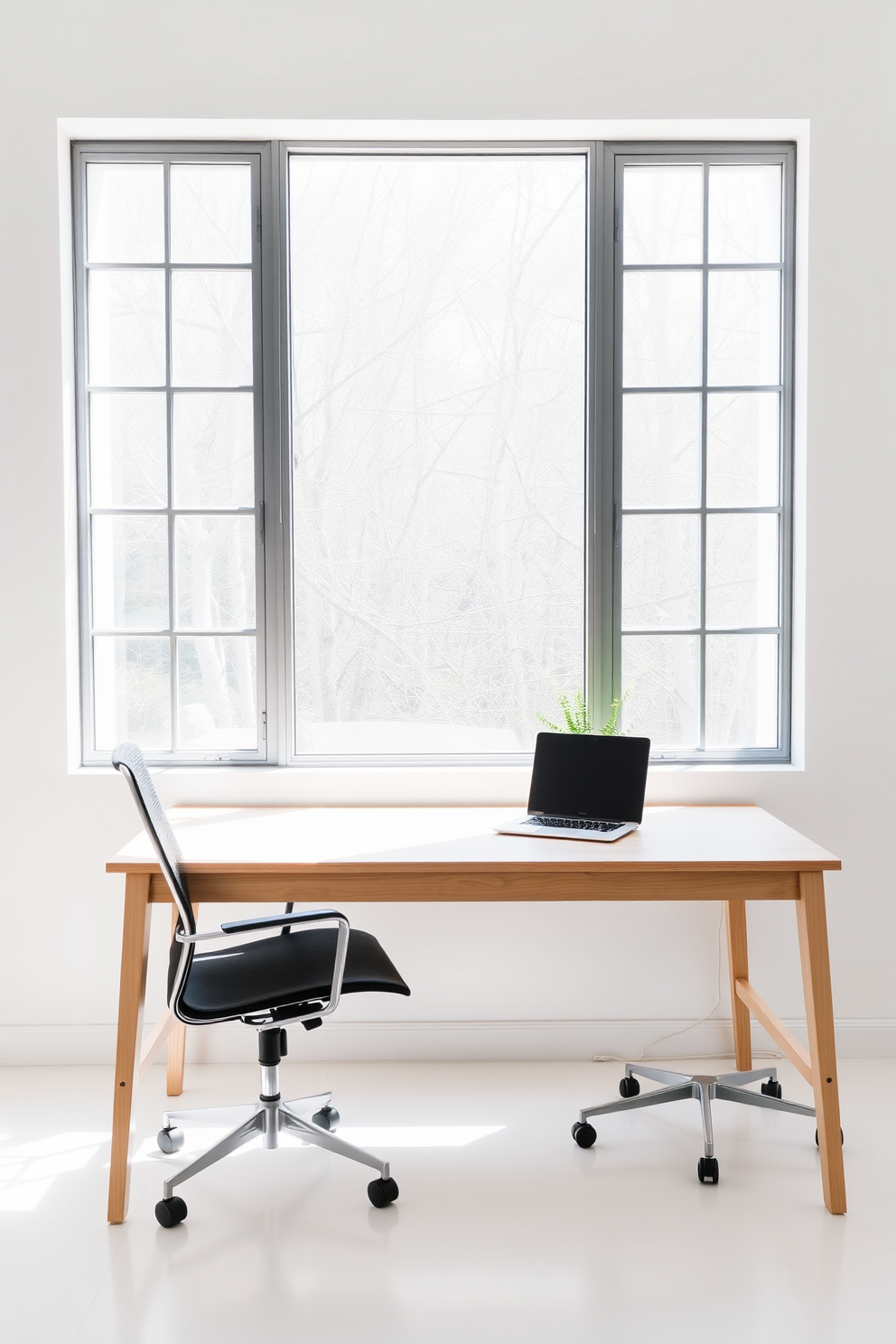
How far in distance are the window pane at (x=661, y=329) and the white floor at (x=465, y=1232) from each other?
7.17ft

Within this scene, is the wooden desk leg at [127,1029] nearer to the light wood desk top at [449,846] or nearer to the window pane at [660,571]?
the light wood desk top at [449,846]

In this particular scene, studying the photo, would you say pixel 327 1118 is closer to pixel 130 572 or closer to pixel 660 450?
pixel 130 572

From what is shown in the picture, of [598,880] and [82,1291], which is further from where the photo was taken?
[598,880]

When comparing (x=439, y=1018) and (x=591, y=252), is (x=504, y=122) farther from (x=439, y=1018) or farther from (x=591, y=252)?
(x=439, y=1018)

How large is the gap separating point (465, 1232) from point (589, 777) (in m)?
1.16

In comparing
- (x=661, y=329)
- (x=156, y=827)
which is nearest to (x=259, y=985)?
(x=156, y=827)

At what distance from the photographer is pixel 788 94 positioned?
294 cm

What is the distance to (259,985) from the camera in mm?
2209

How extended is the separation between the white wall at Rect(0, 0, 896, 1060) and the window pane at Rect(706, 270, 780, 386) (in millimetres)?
155

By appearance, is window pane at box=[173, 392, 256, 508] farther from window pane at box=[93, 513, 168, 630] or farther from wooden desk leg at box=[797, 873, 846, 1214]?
wooden desk leg at box=[797, 873, 846, 1214]

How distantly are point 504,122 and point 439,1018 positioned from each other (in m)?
2.73

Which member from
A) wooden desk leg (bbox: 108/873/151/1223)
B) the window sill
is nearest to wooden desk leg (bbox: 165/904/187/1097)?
the window sill

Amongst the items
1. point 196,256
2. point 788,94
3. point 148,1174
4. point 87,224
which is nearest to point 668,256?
point 788,94

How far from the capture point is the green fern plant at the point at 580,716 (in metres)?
2.96
